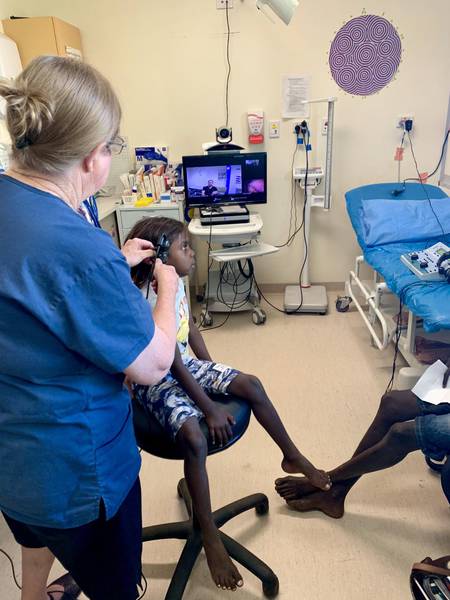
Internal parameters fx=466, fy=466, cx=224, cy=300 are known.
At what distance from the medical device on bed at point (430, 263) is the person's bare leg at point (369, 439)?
2.64 ft

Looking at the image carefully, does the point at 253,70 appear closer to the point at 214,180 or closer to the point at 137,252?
the point at 214,180

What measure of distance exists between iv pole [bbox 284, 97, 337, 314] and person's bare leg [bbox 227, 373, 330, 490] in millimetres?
1778

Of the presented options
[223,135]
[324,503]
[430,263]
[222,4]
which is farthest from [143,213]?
[324,503]

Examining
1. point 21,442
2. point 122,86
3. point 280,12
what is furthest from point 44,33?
point 21,442

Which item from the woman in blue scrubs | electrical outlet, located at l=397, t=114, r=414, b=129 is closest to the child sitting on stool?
the woman in blue scrubs

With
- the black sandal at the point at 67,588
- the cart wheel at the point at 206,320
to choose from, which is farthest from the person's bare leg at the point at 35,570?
the cart wheel at the point at 206,320

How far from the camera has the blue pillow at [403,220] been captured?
267 cm

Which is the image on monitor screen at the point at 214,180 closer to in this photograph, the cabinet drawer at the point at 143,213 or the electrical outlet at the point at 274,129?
the cabinet drawer at the point at 143,213

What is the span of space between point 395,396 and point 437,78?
2.56 meters

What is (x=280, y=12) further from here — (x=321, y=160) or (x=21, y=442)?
(x=21, y=442)

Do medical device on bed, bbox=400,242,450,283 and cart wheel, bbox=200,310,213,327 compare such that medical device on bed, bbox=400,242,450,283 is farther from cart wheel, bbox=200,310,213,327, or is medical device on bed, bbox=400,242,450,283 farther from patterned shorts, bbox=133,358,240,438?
cart wheel, bbox=200,310,213,327

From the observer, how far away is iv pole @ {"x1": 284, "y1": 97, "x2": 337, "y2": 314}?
10.2 ft

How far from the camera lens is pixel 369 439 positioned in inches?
61.6

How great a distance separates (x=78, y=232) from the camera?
73cm
